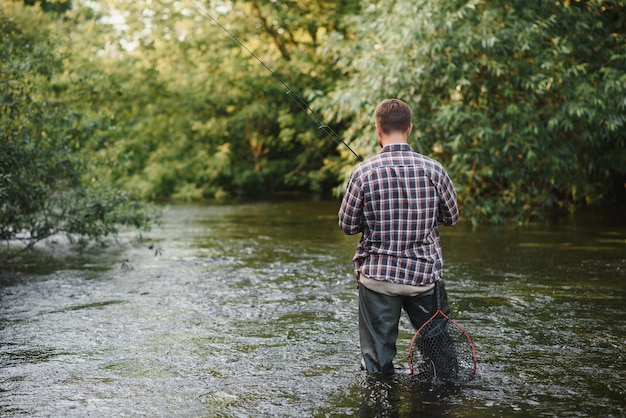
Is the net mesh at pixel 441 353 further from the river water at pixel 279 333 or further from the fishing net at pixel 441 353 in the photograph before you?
the river water at pixel 279 333

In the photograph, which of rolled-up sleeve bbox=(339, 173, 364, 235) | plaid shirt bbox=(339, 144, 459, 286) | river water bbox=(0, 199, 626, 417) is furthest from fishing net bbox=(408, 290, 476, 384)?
rolled-up sleeve bbox=(339, 173, 364, 235)

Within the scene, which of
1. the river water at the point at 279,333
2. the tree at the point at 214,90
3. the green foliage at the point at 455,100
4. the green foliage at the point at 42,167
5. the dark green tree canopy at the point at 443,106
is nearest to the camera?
the river water at the point at 279,333

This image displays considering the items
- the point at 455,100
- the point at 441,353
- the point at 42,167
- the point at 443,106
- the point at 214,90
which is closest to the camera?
the point at 441,353

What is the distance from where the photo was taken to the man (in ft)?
14.7

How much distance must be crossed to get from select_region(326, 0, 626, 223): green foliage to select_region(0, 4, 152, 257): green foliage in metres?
4.31

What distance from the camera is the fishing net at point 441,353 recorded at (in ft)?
15.1

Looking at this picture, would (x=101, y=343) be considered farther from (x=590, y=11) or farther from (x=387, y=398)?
(x=590, y=11)

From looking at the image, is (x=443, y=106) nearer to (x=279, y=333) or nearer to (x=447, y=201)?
(x=279, y=333)

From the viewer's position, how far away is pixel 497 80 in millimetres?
12344

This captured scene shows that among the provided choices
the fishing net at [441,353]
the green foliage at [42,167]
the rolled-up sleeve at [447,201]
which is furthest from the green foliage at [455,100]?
the fishing net at [441,353]

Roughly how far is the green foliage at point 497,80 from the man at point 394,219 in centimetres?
669

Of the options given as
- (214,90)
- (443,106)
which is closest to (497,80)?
(443,106)

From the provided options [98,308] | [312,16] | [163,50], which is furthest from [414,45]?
[163,50]

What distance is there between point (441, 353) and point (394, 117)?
140 centimetres
